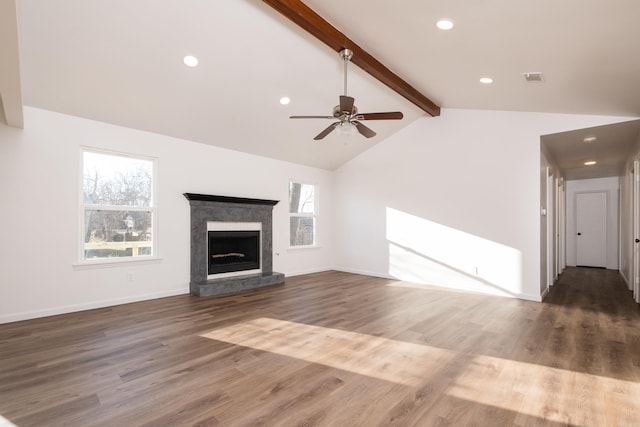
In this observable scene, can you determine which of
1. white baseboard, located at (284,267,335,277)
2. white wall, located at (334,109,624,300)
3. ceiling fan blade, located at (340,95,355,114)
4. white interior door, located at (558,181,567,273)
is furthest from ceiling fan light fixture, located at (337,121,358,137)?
white interior door, located at (558,181,567,273)

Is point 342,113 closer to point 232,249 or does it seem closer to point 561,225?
point 232,249

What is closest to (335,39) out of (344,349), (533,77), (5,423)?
(533,77)

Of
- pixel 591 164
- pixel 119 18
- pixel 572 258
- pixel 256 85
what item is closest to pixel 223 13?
pixel 119 18

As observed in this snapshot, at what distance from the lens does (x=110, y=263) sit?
15.0 feet

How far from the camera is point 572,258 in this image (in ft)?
30.2

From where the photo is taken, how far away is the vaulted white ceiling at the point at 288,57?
2.87 metres

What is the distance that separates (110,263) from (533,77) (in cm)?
588

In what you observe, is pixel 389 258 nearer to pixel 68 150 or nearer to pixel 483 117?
pixel 483 117

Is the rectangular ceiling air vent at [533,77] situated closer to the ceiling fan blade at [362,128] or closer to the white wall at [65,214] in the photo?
the ceiling fan blade at [362,128]

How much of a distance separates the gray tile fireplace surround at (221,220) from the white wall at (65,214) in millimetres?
155

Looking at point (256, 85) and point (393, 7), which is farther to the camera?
point (256, 85)

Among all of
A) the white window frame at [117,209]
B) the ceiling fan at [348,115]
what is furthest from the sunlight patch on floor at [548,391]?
the white window frame at [117,209]

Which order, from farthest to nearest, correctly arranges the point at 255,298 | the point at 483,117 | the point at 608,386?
the point at 483,117 → the point at 255,298 → the point at 608,386

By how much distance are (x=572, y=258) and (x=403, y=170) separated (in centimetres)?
623
